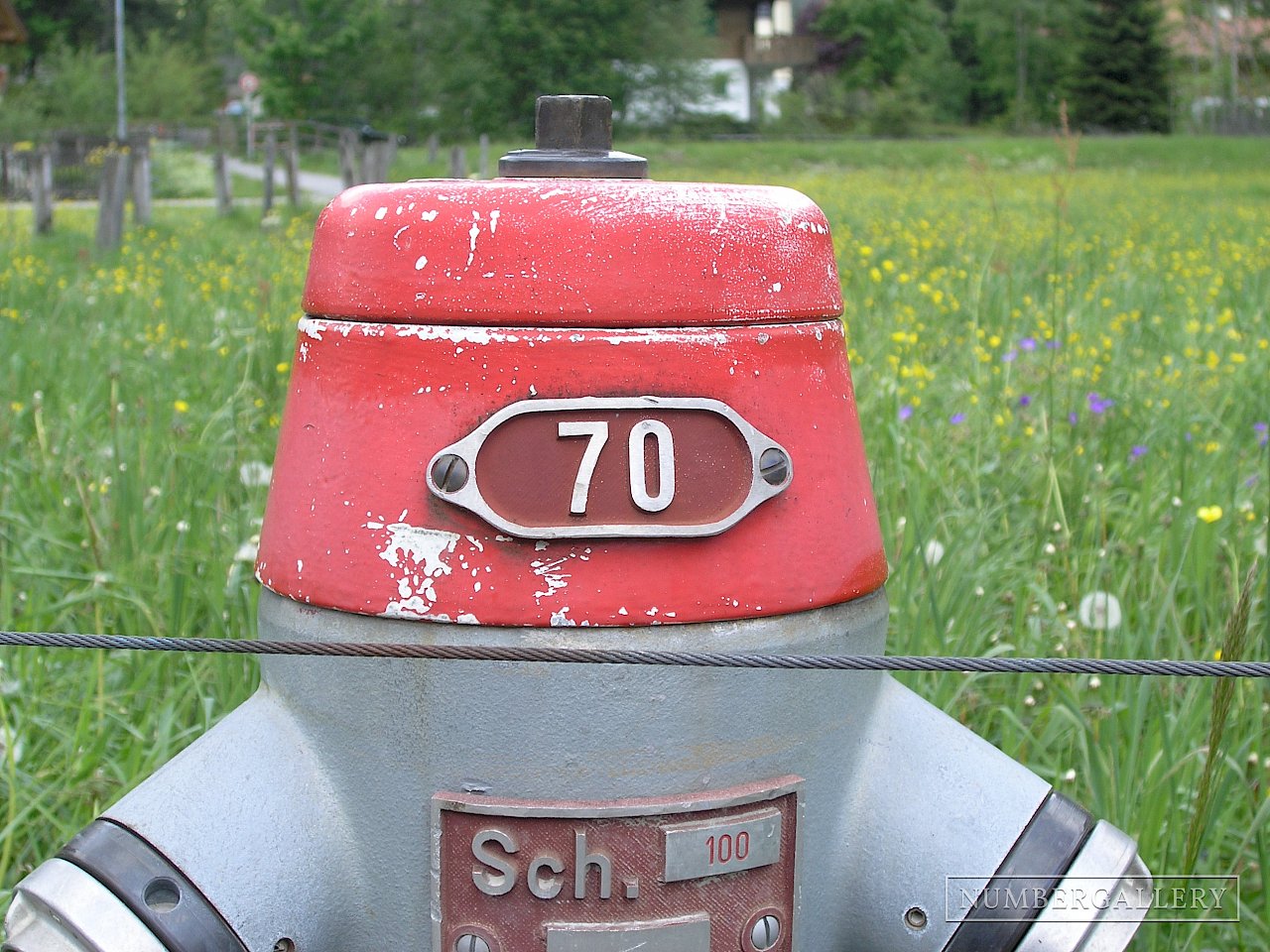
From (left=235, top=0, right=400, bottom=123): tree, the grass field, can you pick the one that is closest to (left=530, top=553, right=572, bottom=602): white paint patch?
the grass field

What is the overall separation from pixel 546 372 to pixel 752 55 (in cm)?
5051

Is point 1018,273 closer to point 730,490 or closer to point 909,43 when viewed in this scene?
point 730,490

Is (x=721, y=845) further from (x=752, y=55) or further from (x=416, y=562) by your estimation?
(x=752, y=55)

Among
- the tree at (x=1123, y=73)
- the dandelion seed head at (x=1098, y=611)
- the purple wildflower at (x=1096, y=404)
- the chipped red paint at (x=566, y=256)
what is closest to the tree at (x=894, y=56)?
the tree at (x=1123, y=73)

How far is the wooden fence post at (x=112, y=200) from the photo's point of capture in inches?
309

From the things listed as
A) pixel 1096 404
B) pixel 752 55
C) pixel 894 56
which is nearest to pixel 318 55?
A: pixel 752 55

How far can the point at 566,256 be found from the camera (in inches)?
41.6

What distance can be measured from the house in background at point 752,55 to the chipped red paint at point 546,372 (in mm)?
47811

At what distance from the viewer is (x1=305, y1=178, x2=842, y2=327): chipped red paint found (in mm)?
1058

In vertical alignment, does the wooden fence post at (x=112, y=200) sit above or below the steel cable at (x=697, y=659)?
above

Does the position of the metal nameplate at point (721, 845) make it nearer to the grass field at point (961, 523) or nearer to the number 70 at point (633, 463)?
the number 70 at point (633, 463)

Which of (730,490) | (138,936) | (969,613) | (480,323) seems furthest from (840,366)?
(969,613)

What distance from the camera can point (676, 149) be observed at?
28.1 m

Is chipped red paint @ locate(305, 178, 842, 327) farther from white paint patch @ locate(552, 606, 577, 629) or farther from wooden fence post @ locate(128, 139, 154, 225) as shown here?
wooden fence post @ locate(128, 139, 154, 225)
